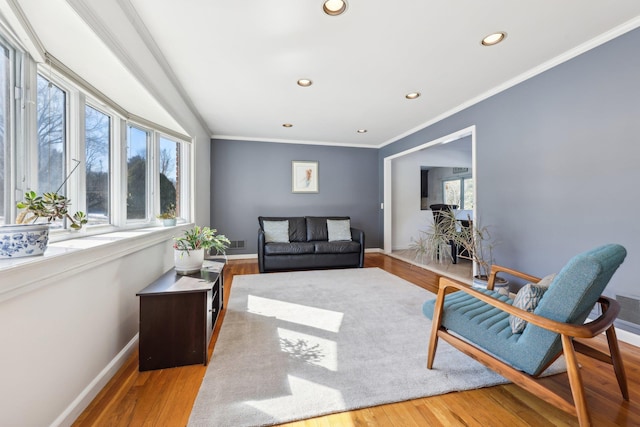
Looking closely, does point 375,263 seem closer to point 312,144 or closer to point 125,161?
point 312,144

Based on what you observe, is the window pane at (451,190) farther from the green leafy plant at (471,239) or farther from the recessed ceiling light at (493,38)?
the recessed ceiling light at (493,38)

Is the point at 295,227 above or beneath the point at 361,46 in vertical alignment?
beneath

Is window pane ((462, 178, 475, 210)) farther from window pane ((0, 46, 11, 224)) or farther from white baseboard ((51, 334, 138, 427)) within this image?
window pane ((0, 46, 11, 224))

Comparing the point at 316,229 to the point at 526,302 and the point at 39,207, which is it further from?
the point at 39,207

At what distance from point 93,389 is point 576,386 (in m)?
2.47

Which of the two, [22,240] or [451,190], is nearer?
[22,240]

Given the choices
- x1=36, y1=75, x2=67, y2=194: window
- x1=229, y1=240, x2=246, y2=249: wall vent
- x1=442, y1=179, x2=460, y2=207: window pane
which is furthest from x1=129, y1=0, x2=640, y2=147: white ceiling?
x1=442, y1=179, x2=460, y2=207: window pane

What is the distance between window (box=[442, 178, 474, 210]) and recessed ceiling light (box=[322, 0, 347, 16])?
596 centimetres

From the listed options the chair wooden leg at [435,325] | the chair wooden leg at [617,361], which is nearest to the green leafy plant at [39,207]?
the chair wooden leg at [435,325]


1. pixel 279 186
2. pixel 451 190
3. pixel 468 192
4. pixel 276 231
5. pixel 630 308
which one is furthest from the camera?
pixel 451 190

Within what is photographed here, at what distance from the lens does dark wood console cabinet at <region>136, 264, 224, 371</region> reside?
1727mm

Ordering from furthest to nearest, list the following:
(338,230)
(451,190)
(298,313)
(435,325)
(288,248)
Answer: (451,190) → (338,230) → (288,248) → (298,313) → (435,325)

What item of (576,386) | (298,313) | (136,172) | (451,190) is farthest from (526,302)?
(451,190)

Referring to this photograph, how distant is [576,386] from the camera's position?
1126 mm
